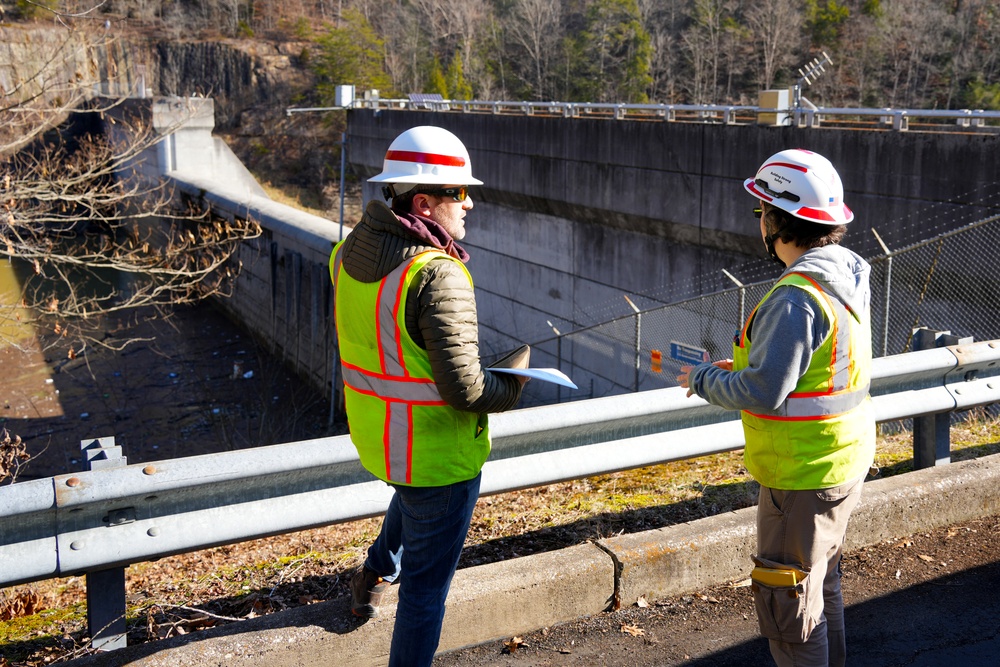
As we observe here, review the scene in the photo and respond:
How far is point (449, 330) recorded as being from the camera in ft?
9.16

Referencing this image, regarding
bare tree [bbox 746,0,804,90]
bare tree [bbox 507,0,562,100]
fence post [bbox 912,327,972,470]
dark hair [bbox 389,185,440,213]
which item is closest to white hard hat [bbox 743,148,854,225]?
dark hair [bbox 389,185,440,213]

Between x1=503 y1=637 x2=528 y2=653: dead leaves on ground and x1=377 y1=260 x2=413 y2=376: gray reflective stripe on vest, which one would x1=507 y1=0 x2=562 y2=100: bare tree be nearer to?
x1=503 y1=637 x2=528 y2=653: dead leaves on ground

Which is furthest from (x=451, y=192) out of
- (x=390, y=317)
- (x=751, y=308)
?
(x=751, y=308)

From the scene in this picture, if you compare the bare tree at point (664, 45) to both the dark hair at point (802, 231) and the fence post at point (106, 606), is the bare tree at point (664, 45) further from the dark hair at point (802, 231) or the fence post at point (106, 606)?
the fence post at point (106, 606)

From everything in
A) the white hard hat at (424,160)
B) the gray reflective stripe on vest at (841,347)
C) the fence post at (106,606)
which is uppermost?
the white hard hat at (424,160)

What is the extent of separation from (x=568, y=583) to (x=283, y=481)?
1.22m

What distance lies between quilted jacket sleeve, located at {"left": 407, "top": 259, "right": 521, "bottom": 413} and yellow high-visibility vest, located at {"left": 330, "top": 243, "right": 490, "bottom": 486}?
3cm

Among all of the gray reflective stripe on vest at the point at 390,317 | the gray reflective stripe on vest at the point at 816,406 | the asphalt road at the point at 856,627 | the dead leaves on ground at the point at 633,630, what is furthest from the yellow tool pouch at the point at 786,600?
the gray reflective stripe on vest at the point at 390,317

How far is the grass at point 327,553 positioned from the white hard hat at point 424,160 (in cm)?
195

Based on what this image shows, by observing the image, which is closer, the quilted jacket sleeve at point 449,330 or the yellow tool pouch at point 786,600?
the quilted jacket sleeve at point 449,330

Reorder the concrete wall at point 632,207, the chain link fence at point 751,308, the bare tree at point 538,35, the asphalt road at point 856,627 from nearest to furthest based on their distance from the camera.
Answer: the asphalt road at point 856,627 < the chain link fence at point 751,308 < the concrete wall at point 632,207 < the bare tree at point 538,35

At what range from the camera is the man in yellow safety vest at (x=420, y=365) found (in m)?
2.81

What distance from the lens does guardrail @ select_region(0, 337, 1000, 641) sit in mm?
3174

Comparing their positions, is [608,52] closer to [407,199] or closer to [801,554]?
[407,199]
